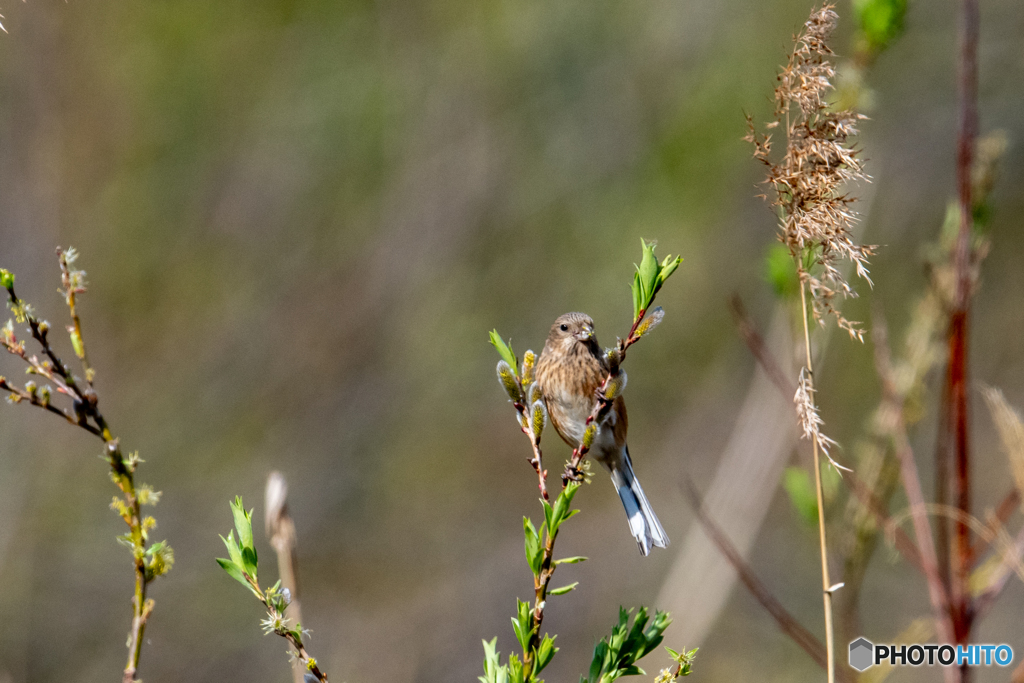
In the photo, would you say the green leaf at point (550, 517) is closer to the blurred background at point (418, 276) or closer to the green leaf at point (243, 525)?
the green leaf at point (243, 525)

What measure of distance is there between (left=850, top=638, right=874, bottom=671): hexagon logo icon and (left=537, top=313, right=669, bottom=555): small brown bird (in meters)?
0.65

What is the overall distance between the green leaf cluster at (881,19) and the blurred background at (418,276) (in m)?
Answer: 5.32

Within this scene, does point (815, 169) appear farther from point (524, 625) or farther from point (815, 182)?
point (524, 625)

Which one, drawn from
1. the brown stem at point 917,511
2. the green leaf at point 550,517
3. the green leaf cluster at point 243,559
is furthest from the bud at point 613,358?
the brown stem at point 917,511

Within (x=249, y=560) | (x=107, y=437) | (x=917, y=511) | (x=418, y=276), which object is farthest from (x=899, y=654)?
(x=418, y=276)

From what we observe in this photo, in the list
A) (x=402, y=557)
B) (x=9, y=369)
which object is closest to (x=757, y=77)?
(x=402, y=557)

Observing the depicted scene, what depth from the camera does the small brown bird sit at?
2678 mm

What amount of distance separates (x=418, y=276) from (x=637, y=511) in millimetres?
5313

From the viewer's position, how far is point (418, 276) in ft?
25.7

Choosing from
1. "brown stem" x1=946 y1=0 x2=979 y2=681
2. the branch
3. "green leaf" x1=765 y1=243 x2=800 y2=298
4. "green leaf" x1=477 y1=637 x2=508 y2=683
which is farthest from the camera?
"green leaf" x1=765 y1=243 x2=800 y2=298

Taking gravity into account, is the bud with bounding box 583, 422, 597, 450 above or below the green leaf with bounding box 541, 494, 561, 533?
above

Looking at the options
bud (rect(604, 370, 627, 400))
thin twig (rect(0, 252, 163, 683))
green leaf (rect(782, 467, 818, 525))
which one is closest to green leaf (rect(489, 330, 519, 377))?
bud (rect(604, 370, 627, 400))

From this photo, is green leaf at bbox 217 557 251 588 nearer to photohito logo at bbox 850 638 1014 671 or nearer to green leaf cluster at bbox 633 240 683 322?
green leaf cluster at bbox 633 240 683 322

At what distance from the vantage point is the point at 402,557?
26.0ft
